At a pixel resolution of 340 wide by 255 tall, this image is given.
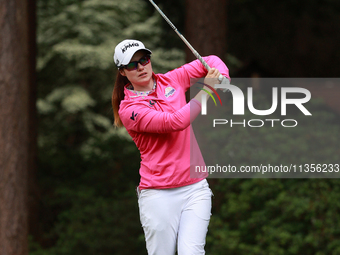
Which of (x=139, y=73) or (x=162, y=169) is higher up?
(x=139, y=73)

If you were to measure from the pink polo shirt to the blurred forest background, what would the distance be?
3.37 m

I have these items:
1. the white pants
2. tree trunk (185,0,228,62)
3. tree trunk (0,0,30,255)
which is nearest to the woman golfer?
the white pants

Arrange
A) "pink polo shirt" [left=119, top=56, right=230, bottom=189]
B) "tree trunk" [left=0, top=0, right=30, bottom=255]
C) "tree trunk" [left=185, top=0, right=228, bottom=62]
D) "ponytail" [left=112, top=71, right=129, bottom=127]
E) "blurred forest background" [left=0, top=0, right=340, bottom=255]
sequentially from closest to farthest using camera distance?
"pink polo shirt" [left=119, top=56, right=230, bottom=189]
"ponytail" [left=112, top=71, right=129, bottom=127]
"tree trunk" [left=0, top=0, right=30, bottom=255]
"blurred forest background" [left=0, top=0, right=340, bottom=255]
"tree trunk" [left=185, top=0, right=228, bottom=62]

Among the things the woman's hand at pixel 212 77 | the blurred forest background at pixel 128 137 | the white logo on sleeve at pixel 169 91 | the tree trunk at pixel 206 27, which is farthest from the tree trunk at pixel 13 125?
the woman's hand at pixel 212 77

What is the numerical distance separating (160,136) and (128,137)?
29.2ft

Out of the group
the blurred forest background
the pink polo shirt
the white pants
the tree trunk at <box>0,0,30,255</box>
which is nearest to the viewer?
the pink polo shirt

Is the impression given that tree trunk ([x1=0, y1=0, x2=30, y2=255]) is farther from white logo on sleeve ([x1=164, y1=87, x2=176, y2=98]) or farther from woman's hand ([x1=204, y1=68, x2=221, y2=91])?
woman's hand ([x1=204, y1=68, x2=221, y2=91])

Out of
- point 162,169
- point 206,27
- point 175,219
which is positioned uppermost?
point 206,27

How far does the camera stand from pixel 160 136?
10.2ft

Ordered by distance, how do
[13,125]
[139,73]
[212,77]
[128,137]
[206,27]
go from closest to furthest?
[212,77]
[139,73]
[13,125]
[206,27]
[128,137]

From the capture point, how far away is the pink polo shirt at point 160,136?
9.71 ft

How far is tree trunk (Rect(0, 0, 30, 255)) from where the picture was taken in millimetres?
5734

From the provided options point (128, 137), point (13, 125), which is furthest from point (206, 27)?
point (128, 137)

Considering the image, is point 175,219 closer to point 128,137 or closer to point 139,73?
point 139,73
